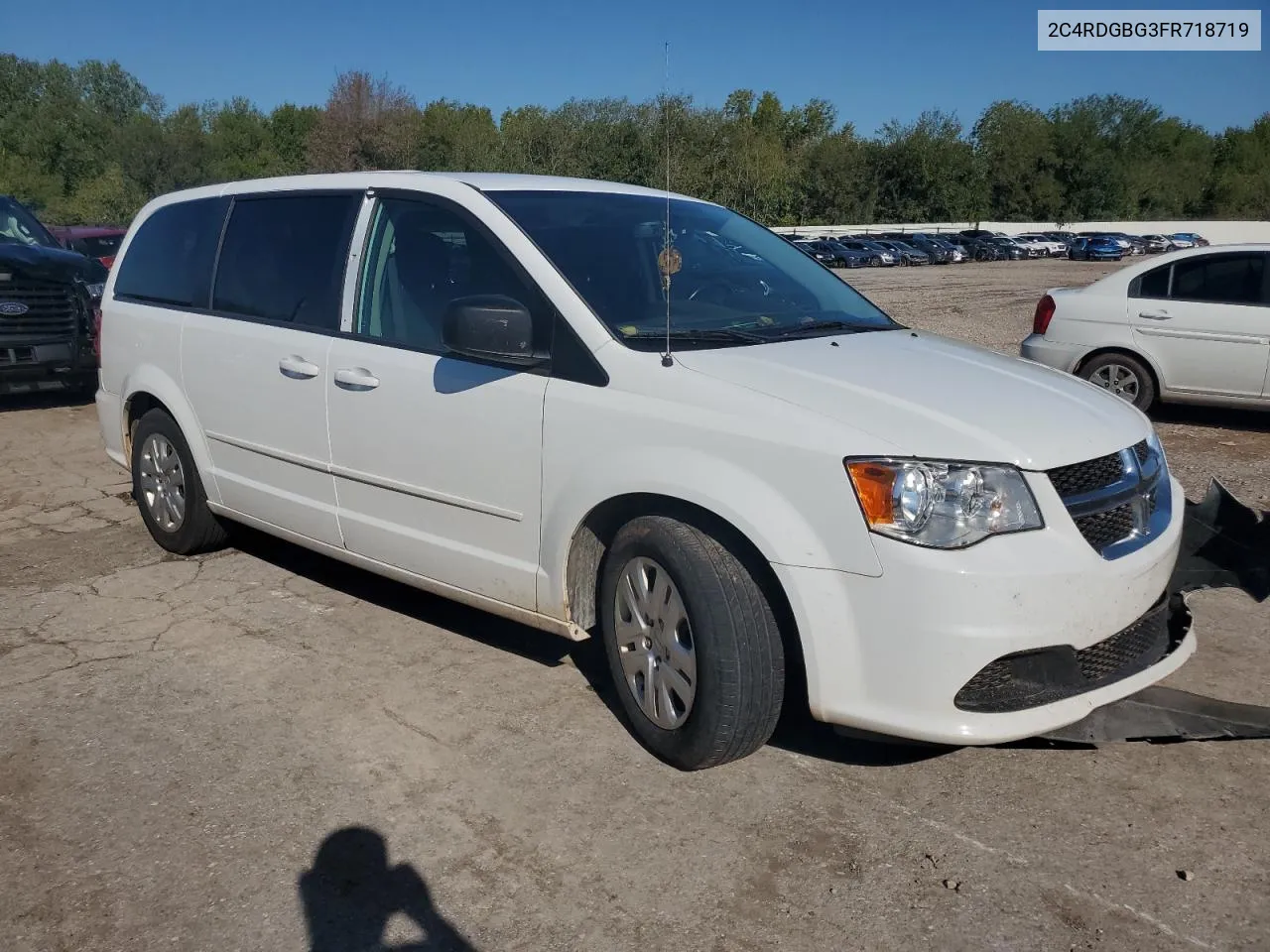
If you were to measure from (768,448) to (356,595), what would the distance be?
8.88 feet

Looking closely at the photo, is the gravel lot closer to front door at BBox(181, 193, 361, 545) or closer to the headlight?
front door at BBox(181, 193, 361, 545)

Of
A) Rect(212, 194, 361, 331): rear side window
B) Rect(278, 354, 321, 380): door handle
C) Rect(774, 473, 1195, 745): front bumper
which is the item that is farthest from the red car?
Rect(774, 473, 1195, 745): front bumper

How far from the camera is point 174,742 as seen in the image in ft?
12.0

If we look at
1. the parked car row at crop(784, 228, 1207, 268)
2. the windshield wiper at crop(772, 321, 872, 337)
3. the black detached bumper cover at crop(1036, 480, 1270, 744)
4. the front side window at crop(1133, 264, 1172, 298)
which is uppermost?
the parked car row at crop(784, 228, 1207, 268)

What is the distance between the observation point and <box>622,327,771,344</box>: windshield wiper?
362 centimetres

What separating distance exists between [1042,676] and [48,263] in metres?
9.78

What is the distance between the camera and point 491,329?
3541 mm

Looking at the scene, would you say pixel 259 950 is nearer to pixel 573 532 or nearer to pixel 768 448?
pixel 573 532

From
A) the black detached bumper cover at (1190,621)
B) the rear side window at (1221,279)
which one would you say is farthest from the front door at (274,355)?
the rear side window at (1221,279)

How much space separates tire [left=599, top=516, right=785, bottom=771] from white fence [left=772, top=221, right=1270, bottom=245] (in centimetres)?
6078

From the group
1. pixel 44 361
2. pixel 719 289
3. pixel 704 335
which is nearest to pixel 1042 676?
pixel 704 335

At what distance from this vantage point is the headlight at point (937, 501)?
2.88 m

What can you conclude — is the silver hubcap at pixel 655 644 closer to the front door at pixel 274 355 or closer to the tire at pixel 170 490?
the front door at pixel 274 355

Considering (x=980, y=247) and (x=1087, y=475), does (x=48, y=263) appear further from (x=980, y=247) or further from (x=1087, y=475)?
(x=980, y=247)
